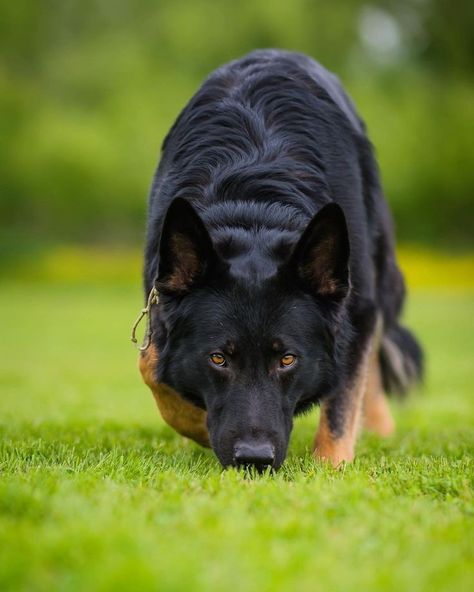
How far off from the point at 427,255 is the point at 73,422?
29.2 meters

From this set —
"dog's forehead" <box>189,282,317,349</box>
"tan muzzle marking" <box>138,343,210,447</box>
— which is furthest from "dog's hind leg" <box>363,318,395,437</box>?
"dog's forehead" <box>189,282,317,349</box>

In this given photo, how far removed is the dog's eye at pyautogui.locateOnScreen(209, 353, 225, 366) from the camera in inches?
157

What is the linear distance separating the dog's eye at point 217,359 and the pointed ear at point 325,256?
21.2 inches

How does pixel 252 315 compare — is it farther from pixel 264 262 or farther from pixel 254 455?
pixel 254 455

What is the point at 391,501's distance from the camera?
3174mm

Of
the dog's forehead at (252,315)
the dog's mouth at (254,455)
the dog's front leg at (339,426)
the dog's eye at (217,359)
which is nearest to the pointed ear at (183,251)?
the dog's forehead at (252,315)

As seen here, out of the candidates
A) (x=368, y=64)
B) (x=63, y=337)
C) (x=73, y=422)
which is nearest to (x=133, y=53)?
(x=368, y=64)

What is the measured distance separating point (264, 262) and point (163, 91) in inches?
1156

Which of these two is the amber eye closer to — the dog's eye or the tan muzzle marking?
the dog's eye

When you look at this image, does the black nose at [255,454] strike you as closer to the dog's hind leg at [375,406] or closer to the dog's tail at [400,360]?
the dog's hind leg at [375,406]

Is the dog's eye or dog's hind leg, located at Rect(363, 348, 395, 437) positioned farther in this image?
dog's hind leg, located at Rect(363, 348, 395, 437)

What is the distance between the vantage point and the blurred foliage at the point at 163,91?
3153 centimetres

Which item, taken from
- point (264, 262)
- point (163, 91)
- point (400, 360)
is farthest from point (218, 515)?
point (163, 91)

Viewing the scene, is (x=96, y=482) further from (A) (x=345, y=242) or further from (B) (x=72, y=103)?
(B) (x=72, y=103)
